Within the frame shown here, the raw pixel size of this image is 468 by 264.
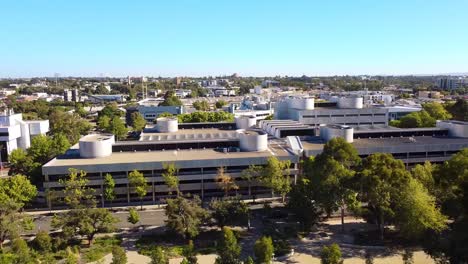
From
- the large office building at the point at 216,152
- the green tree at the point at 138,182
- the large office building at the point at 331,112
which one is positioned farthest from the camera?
the large office building at the point at 331,112

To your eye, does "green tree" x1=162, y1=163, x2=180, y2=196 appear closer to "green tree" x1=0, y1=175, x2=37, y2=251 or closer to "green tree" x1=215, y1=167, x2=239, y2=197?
"green tree" x1=215, y1=167, x2=239, y2=197

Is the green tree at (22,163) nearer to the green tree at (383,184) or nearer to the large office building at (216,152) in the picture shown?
the large office building at (216,152)

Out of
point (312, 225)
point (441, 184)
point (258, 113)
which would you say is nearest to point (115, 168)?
point (312, 225)

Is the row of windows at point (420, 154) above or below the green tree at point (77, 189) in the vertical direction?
above

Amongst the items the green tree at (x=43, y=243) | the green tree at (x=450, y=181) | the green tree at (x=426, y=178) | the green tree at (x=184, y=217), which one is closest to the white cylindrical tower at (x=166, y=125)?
the green tree at (x=184, y=217)

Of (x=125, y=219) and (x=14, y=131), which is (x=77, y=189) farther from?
(x=14, y=131)

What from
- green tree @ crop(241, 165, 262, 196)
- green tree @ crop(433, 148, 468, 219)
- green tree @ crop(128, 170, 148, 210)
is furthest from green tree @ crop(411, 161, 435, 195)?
green tree @ crop(128, 170, 148, 210)

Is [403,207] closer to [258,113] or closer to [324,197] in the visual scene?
[324,197]
